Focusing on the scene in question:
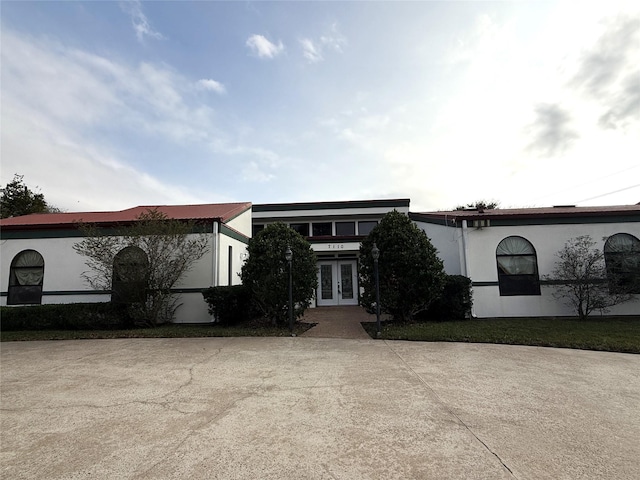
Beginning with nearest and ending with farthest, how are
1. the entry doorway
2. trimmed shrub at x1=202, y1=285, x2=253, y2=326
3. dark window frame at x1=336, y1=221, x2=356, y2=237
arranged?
trimmed shrub at x1=202, y1=285, x2=253, y2=326
the entry doorway
dark window frame at x1=336, y1=221, x2=356, y2=237

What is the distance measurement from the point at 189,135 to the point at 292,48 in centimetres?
552

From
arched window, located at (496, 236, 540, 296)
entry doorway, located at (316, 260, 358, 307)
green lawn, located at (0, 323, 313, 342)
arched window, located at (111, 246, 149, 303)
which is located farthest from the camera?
entry doorway, located at (316, 260, 358, 307)

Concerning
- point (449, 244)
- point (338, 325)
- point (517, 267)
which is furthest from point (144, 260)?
point (517, 267)

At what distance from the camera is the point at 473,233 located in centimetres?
1210

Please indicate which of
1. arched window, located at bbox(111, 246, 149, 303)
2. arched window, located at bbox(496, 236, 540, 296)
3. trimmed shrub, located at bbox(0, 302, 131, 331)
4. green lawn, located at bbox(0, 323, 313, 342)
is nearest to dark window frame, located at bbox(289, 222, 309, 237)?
green lawn, located at bbox(0, 323, 313, 342)

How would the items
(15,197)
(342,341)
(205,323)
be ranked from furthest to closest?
1. (15,197)
2. (205,323)
3. (342,341)

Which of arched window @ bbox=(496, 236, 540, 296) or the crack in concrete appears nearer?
the crack in concrete

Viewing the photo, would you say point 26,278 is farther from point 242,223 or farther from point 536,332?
point 536,332

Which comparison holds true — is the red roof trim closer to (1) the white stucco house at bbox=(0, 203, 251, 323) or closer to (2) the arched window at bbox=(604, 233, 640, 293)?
(1) the white stucco house at bbox=(0, 203, 251, 323)

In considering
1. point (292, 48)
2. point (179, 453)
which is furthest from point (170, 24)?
point (179, 453)

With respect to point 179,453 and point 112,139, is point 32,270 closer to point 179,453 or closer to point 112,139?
point 112,139

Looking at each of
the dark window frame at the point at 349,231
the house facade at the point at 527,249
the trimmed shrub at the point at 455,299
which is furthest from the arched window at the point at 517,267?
the dark window frame at the point at 349,231

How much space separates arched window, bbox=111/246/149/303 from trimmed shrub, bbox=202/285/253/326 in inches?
76.2

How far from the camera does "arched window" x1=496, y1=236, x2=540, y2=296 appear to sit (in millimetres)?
11758
